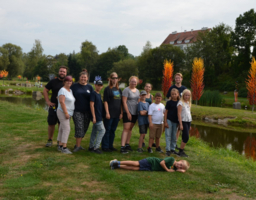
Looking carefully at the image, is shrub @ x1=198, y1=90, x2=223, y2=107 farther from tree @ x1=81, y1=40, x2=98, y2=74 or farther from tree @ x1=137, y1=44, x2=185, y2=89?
tree @ x1=81, y1=40, x2=98, y2=74

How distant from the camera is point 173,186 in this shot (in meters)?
3.90

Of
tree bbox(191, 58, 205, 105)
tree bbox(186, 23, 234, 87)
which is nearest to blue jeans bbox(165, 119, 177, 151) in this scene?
tree bbox(191, 58, 205, 105)

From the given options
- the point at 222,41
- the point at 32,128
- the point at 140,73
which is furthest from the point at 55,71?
the point at 32,128

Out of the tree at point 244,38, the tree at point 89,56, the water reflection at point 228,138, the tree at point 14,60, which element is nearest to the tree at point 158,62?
the tree at point 244,38

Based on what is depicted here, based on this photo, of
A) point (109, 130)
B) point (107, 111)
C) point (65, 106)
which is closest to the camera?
point (65, 106)

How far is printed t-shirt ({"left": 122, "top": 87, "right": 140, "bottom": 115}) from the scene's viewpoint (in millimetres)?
5750

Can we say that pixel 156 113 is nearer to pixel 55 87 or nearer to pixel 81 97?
pixel 81 97

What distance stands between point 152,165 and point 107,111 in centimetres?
175

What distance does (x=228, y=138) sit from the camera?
11.9m

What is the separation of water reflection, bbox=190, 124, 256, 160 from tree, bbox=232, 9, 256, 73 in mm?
28681

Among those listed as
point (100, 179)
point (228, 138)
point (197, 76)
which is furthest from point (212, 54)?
point (100, 179)

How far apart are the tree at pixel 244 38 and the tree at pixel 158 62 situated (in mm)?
10557

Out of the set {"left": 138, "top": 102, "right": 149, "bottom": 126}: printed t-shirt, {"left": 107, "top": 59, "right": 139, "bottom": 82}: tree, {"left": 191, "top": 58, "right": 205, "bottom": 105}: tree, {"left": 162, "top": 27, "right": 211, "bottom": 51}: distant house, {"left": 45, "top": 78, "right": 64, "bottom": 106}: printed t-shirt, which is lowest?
{"left": 138, "top": 102, "right": 149, "bottom": 126}: printed t-shirt

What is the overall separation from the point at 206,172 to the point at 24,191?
11.5 ft
